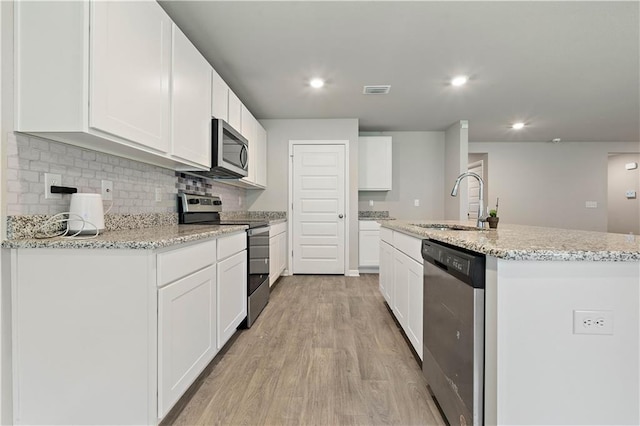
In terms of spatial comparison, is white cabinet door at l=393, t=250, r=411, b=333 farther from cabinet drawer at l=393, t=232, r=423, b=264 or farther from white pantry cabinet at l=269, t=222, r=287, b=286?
white pantry cabinet at l=269, t=222, r=287, b=286

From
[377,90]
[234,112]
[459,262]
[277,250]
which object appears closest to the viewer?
[459,262]

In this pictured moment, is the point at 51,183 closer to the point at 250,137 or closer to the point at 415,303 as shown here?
the point at 415,303

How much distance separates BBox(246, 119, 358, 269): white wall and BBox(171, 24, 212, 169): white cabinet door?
208 centimetres

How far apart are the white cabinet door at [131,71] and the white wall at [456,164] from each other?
409cm

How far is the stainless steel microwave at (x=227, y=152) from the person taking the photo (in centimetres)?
243

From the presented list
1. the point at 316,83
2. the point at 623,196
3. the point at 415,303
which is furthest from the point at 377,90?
the point at 623,196

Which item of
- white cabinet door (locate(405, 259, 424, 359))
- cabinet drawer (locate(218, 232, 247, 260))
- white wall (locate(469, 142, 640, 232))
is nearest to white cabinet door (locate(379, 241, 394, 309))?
white cabinet door (locate(405, 259, 424, 359))

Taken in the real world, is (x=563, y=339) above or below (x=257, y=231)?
below

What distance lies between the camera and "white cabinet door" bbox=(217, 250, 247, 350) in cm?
191

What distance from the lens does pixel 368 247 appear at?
14.7ft

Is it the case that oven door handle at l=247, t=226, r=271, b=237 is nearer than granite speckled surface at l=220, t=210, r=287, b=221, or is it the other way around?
oven door handle at l=247, t=226, r=271, b=237

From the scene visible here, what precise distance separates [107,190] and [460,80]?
3261mm

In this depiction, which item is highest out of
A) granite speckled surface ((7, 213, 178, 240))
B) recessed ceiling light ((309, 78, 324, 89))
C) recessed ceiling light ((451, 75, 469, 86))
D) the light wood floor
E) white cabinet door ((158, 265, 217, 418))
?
recessed ceiling light ((451, 75, 469, 86))

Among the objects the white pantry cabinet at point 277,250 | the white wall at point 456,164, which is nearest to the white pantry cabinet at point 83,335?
the white pantry cabinet at point 277,250
